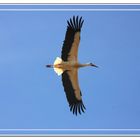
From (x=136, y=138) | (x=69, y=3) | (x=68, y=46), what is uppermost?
(x=69, y=3)

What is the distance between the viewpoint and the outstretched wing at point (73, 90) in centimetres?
1170

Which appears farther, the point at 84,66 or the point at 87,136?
the point at 84,66

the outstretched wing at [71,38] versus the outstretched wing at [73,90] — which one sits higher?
the outstretched wing at [71,38]

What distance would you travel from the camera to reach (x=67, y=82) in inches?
467

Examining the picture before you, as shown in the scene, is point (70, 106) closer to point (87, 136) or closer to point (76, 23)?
point (76, 23)

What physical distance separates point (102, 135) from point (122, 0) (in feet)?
10.8

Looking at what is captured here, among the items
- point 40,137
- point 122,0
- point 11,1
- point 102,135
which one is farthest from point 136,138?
point 11,1

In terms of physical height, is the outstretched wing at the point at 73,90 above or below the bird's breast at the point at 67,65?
below

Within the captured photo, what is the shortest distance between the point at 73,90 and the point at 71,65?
658 mm

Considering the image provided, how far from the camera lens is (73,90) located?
1191 centimetres

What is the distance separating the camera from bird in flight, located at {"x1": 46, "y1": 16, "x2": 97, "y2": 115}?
11336 mm

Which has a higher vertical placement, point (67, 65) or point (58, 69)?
point (67, 65)

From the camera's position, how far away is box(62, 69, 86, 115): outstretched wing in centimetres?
1170

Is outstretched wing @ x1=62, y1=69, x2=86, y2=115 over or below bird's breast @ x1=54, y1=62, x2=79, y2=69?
below
